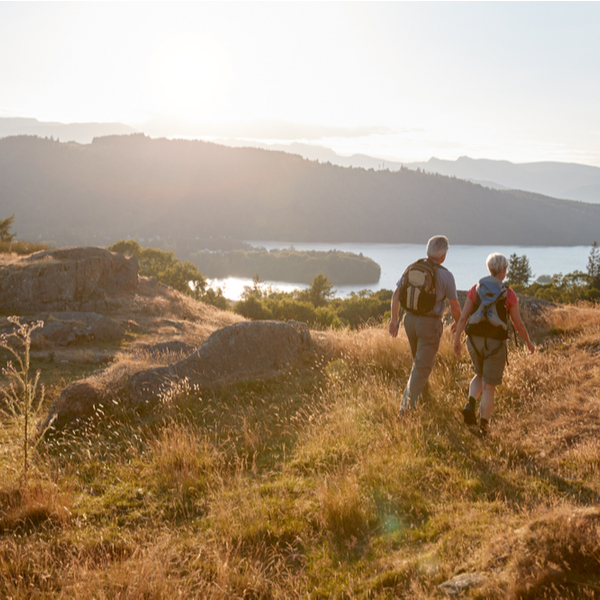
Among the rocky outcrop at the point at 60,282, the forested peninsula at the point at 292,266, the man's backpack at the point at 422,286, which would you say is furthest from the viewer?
the forested peninsula at the point at 292,266

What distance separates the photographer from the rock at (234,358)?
649cm

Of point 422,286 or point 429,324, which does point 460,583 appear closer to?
point 429,324

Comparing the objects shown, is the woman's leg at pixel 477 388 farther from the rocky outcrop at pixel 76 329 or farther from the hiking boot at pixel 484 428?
the rocky outcrop at pixel 76 329

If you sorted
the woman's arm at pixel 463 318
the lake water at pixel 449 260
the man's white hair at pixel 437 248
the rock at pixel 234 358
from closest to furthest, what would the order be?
the woman's arm at pixel 463 318 → the man's white hair at pixel 437 248 → the rock at pixel 234 358 → the lake water at pixel 449 260

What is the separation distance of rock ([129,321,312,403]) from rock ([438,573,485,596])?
15.4ft

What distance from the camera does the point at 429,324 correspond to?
4.95 m

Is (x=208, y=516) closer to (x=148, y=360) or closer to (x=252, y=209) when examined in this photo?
(x=148, y=360)

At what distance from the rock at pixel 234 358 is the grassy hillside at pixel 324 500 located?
1.79ft

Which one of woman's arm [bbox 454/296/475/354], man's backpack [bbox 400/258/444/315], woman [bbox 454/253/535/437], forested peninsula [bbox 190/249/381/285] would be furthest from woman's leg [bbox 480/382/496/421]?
forested peninsula [bbox 190/249/381/285]

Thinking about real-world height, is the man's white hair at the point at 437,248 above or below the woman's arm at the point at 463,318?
above

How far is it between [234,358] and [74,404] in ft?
8.08

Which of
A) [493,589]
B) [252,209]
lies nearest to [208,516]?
[493,589]

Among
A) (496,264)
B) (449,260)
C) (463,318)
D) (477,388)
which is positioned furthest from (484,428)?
(449,260)

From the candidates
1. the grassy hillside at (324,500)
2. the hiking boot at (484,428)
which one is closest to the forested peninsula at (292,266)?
the grassy hillside at (324,500)
